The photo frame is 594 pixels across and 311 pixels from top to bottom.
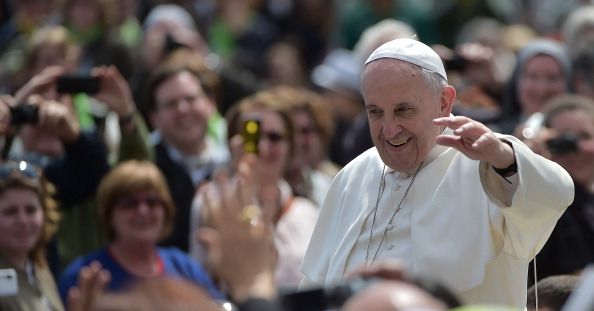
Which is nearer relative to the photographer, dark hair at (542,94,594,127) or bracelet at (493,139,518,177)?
bracelet at (493,139,518,177)

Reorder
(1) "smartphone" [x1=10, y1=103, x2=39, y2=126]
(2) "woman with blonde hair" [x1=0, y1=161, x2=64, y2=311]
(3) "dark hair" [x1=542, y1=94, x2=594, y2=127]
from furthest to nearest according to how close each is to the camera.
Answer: (3) "dark hair" [x1=542, y1=94, x2=594, y2=127] < (1) "smartphone" [x1=10, y1=103, x2=39, y2=126] < (2) "woman with blonde hair" [x1=0, y1=161, x2=64, y2=311]

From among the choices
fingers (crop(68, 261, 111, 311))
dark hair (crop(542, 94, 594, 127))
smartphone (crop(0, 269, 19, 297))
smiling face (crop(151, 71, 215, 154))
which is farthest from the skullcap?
smiling face (crop(151, 71, 215, 154))

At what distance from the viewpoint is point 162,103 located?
354 inches

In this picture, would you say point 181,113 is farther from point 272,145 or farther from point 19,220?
point 19,220

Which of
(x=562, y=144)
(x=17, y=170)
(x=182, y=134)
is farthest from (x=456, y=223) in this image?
(x=182, y=134)

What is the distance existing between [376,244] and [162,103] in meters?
3.54

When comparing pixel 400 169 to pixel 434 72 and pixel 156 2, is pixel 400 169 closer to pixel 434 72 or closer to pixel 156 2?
pixel 434 72

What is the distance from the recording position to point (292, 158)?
28.6 feet

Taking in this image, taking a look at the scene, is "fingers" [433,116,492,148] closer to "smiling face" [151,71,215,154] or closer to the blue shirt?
the blue shirt

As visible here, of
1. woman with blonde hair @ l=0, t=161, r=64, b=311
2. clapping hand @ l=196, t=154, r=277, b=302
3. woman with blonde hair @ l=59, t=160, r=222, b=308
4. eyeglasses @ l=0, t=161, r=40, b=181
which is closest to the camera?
clapping hand @ l=196, t=154, r=277, b=302

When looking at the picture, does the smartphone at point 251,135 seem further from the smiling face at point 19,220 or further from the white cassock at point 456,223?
the white cassock at point 456,223

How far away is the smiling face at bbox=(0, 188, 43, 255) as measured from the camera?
7.29 meters

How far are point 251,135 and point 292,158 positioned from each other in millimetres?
710

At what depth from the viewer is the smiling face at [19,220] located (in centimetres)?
729
